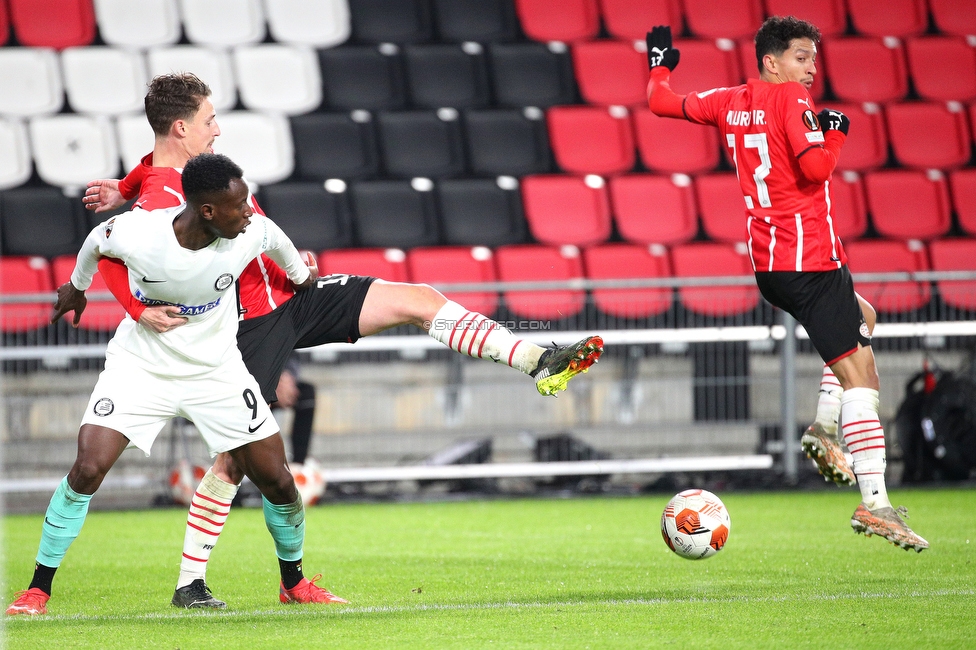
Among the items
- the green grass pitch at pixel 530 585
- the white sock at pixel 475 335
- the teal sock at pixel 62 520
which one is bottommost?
the green grass pitch at pixel 530 585

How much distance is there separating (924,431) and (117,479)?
636 centimetres

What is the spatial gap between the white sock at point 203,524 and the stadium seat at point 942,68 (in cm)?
999

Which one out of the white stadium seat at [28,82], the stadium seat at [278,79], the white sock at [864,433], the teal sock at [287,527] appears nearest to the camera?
the teal sock at [287,527]

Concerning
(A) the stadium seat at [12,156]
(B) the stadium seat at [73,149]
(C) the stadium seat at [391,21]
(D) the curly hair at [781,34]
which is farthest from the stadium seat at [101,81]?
(D) the curly hair at [781,34]

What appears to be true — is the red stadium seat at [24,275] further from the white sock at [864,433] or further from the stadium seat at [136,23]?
the white sock at [864,433]

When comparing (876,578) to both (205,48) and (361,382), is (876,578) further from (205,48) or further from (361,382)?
(205,48)

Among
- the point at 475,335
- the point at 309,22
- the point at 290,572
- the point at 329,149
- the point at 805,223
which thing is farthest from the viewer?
the point at 309,22

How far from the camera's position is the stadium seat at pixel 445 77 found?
469 inches

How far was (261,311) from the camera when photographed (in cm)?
470

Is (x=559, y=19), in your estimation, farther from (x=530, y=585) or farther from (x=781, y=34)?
(x=530, y=585)

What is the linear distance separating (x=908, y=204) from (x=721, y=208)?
1.89 m

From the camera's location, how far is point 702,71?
11.9 metres

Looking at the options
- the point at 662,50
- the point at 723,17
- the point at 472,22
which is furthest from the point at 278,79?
the point at 662,50

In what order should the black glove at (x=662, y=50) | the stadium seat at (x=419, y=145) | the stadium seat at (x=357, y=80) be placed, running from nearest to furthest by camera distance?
the black glove at (x=662, y=50)
the stadium seat at (x=419, y=145)
the stadium seat at (x=357, y=80)
